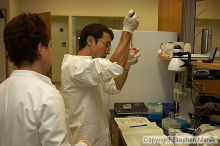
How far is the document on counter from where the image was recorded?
2057mm

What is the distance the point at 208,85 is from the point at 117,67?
3.76ft

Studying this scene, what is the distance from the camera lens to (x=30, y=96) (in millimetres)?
1076

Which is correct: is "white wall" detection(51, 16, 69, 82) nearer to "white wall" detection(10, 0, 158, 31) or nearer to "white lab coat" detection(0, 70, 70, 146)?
"white wall" detection(10, 0, 158, 31)

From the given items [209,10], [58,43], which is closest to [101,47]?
[209,10]

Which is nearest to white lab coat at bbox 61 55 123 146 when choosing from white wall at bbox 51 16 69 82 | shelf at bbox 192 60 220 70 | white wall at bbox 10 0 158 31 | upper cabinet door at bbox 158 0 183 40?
shelf at bbox 192 60 220 70

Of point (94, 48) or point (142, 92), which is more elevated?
point (94, 48)

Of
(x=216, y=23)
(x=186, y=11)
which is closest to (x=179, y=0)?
(x=186, y=11)

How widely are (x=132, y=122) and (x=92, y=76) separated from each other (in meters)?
0.68

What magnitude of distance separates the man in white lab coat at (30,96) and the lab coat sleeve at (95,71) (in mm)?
484

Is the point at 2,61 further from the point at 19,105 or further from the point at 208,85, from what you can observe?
the point at 19,105

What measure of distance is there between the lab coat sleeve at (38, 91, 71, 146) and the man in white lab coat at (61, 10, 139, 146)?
60 cm

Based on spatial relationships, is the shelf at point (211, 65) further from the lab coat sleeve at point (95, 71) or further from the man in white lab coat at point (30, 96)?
the man in white lab coat at point (30, 96)

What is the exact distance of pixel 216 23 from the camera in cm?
446

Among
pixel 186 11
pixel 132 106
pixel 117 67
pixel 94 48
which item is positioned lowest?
pixel 132 106
